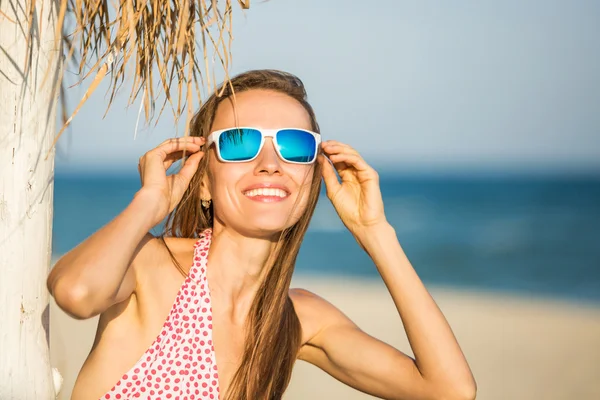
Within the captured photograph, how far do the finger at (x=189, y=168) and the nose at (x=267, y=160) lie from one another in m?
0.26

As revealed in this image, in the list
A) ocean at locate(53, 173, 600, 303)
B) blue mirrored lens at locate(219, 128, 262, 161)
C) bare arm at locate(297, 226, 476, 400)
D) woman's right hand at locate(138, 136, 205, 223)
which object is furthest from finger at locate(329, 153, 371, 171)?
ocean at locate(53, 173, 600, 303)

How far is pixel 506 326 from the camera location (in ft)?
34.4

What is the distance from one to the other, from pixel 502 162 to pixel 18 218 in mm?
51953

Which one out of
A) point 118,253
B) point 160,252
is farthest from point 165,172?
point 118,253

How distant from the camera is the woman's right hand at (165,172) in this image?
3.11 metres

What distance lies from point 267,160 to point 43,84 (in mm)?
1139

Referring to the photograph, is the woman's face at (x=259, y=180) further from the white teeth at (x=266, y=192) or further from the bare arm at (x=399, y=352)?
the bare arm at (x=399, y=352)

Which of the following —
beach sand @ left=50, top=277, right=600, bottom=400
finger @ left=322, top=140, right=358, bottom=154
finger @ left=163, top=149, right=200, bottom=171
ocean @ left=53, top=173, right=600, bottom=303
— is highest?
finger @ left=322, top=140, right=358, bottom=154

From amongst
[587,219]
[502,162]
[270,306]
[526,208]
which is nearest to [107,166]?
[502,162]

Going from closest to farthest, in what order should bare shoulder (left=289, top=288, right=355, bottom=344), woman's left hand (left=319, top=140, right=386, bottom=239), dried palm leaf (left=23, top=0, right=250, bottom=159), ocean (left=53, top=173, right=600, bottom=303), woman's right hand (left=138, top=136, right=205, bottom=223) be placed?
1. dried palm leaf (left=23, top=0, right=250, bottom=159)
2. woman's right hand (left=138, top=136, right=205, bottom=223)
3. woman's left hand (left=319, top=140, right=386, bottom=239)
4. bare shoulder (left=289, top=288, right=355, bottom=344)
5. ocean (left=53, top=173, right=600, bottom=303)

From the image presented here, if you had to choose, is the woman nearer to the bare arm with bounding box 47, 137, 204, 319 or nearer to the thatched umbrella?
the bare arm with bounding box 47, 137, 204, 319

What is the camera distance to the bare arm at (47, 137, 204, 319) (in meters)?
2.66

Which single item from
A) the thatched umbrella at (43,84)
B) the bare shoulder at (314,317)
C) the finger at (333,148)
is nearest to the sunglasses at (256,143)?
the finger at (333,148)

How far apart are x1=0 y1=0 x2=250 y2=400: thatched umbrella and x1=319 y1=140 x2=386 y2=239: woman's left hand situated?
103cm
